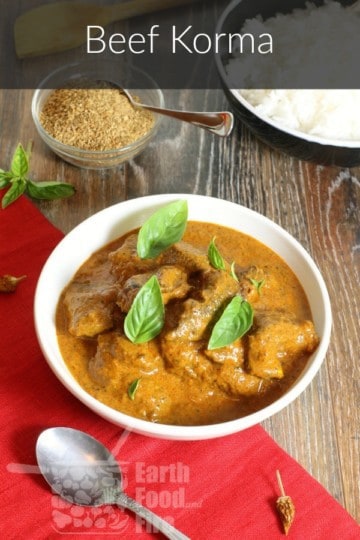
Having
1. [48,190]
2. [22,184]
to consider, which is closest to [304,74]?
[48,190]

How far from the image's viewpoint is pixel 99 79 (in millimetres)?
4152

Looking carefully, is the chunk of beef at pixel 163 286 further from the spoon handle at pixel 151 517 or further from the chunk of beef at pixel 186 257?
the spoon handle at pixel 151 517

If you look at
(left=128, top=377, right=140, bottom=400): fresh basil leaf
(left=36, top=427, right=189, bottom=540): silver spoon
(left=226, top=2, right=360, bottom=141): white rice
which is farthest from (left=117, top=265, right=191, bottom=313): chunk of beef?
(left=226, top=2, right=360, bottom=141): white rice

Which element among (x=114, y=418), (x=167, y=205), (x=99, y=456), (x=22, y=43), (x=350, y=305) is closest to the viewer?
(x=114, y=418)

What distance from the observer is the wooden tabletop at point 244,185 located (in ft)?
11.4

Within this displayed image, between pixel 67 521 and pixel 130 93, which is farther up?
pixel 130 93

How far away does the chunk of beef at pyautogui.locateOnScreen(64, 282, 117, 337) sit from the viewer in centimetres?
270

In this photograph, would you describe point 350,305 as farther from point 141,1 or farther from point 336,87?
point 141,1

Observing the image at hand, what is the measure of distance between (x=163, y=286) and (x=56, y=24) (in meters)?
2.53

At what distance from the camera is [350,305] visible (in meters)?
3.49

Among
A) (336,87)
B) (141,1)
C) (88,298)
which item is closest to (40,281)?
(88,298)

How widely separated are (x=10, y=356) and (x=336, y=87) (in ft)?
7.26

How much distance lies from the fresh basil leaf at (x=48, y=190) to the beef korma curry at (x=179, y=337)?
0.96 metres
